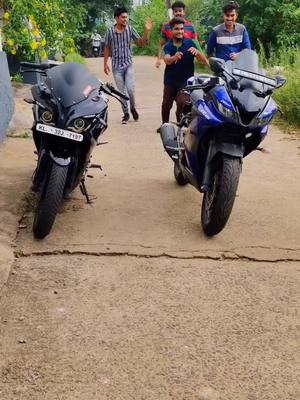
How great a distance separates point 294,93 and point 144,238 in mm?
5491

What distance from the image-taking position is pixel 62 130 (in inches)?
162

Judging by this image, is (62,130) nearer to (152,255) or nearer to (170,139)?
(152,255)

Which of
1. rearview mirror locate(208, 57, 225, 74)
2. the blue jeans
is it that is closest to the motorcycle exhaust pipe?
rearview mirror locate(208, 57, 225, 74)

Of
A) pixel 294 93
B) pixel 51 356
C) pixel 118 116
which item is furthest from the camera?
pixel 118 116

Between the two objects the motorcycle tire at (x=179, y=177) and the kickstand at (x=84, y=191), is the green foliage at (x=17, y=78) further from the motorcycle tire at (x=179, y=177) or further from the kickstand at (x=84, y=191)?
the kickstand at (x=84, y=191)

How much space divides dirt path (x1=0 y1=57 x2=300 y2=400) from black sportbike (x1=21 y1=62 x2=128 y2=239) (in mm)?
336

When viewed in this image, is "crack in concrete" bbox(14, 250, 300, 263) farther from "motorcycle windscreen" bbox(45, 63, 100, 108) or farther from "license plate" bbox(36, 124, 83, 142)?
"motorcycle windscreen" bbox(45, 63, 100, 108)

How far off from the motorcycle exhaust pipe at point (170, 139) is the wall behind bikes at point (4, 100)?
2.52 meters

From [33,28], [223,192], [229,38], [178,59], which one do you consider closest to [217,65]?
[223,192]

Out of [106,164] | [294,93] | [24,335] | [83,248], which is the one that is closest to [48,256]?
[83,248]

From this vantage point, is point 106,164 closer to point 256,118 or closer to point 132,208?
point 132,208

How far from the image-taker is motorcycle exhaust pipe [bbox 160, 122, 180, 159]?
5211mm

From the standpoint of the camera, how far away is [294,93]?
9.02 metres

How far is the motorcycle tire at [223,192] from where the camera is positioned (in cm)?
411
